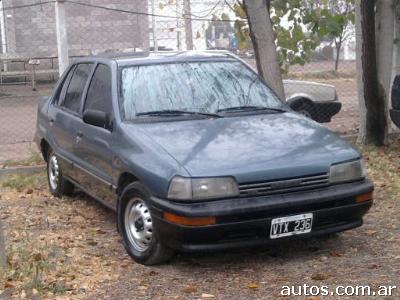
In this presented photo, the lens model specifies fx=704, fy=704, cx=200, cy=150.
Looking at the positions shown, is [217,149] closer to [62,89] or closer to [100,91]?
[100,91]

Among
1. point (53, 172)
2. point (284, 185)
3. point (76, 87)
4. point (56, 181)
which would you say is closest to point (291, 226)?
point (284, 185)

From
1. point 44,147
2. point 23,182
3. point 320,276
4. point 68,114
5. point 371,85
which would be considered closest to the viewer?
point 320,276

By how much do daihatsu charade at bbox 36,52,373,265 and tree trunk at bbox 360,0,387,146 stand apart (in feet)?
9.56

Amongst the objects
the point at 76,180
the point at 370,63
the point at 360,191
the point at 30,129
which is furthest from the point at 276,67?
the point at 30,129

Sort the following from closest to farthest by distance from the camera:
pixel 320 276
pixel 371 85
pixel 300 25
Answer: pixel 320 276 < pixel 371 85 < pixel 300 25

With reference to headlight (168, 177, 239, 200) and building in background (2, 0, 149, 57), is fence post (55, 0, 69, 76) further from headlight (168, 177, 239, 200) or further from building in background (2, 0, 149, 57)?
building in background (2, 0, 149, 57)

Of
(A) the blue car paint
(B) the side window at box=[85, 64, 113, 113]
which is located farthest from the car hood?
(B) the side window at box=[85, 64, 113, 113]

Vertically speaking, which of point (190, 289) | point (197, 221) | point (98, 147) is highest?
point (98, 147)

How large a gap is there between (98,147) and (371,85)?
4434 mm

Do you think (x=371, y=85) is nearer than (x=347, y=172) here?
No

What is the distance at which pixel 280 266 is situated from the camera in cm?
510

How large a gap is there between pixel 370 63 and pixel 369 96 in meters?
0.44

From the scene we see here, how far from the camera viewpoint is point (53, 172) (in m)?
7.63

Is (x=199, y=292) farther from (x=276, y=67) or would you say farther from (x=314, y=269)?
(x=276, y=67)
